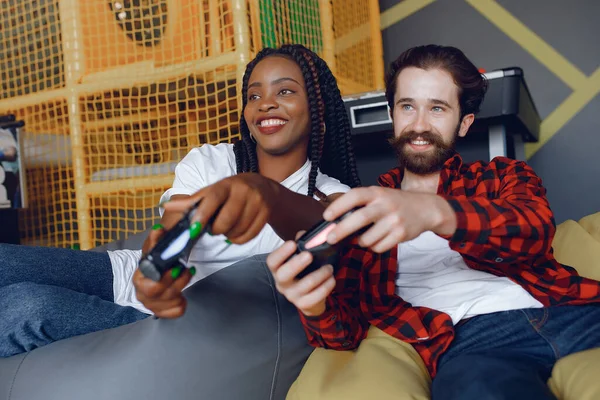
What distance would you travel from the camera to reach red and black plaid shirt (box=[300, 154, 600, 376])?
77cm

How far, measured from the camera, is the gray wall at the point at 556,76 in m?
2.36

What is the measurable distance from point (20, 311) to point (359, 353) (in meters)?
0.60

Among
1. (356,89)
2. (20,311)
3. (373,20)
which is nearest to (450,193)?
(20,311)

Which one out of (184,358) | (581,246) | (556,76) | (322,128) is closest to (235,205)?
(184,358)

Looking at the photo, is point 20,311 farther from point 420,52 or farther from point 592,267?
point 592,267

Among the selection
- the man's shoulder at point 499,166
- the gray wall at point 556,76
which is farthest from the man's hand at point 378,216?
the gray wall at point 556,76

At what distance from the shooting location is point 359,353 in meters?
0.88

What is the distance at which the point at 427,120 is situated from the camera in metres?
1.12

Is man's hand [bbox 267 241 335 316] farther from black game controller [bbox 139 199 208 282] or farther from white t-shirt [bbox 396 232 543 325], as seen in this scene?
white t-shirt [bbox 396 232 543 325]

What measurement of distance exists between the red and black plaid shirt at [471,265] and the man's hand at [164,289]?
30cm

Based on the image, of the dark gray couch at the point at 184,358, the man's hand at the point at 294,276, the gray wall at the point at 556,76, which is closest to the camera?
the man's hand at the point at 294,276

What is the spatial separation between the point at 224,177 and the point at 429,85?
46cm

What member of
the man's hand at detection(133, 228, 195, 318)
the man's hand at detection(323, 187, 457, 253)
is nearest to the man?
the man's hand at detection(323, 187, 457, 253)

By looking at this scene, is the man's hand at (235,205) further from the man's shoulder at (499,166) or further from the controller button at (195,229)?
the man's shoulder at (499,166)
